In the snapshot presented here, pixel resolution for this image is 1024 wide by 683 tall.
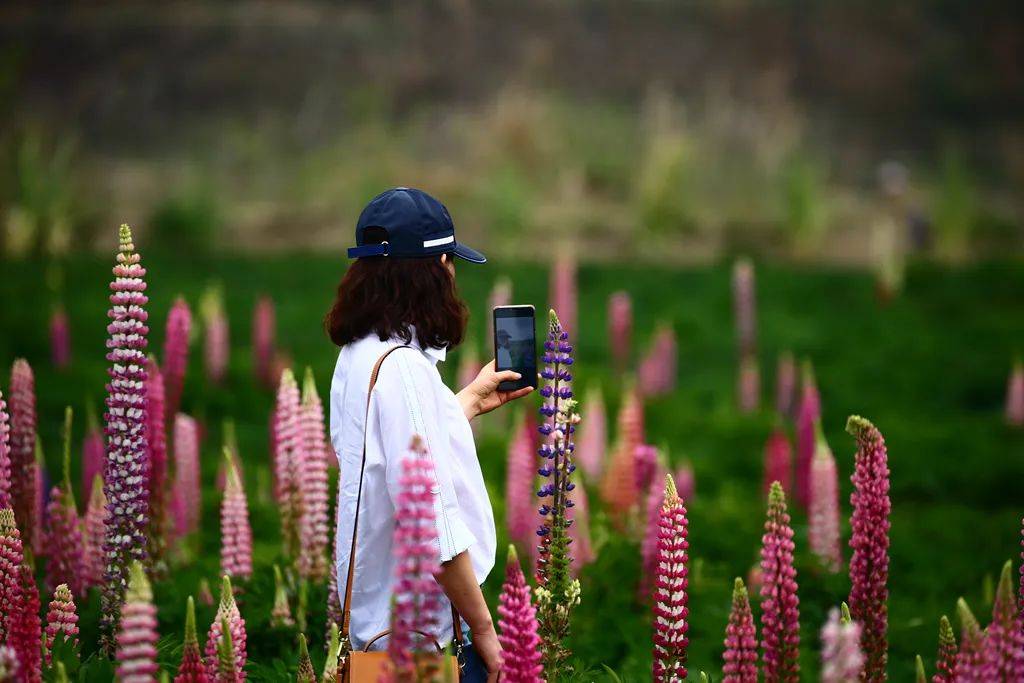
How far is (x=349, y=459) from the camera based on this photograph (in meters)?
3.21

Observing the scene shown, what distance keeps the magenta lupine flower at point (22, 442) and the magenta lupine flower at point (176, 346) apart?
40.2 inches

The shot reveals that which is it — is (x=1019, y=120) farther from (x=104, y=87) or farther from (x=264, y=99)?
(x=104, y=87)

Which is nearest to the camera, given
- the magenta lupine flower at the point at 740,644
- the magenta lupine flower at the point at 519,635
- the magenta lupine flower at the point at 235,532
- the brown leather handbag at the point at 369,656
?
the brown leather handbag at the point at 369,656

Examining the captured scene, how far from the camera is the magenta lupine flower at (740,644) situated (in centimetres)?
315

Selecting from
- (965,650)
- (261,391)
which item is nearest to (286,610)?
(965,650)

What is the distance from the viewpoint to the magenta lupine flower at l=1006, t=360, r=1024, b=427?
10.5m

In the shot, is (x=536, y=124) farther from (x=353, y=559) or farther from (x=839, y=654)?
(x=839, y=654)

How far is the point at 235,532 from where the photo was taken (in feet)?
15.5

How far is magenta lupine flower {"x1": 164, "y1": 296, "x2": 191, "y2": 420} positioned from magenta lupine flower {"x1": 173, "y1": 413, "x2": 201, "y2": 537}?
179 millimetres

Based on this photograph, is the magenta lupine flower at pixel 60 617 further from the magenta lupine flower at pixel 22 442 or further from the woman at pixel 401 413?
the woman at pixel 401 413

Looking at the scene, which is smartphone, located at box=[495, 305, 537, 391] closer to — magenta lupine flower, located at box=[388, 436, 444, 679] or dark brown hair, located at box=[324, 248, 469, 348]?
dark brown hair, located at box=[324, 248, 469, 348]

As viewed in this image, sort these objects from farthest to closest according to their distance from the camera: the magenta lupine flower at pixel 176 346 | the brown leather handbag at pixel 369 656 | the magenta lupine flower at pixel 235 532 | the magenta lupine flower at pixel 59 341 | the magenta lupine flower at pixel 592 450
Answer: the magenta lupine flower at pixel 59 341 → the magenta lupine flower at pixel 592 450 → the magenta lupine flower at pixel 176 346 → the magenta lupine flower at pixel 235 532 → the brown leather handbag at pixel 369 656

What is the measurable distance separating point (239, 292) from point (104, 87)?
675 inches

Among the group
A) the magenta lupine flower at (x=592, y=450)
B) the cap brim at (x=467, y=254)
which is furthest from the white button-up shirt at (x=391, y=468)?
the magenta lupine flower at (x=592, y=450)
